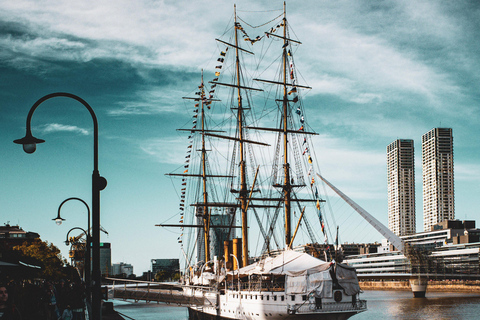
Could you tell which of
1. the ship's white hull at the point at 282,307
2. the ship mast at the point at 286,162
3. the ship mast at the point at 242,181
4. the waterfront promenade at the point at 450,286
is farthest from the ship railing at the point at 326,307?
the waterfront promenade at the point at 450,286

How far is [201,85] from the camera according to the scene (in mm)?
82000

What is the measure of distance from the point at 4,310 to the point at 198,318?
5048cm

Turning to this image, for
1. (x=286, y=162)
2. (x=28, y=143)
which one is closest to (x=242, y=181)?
(x=286, y=162)

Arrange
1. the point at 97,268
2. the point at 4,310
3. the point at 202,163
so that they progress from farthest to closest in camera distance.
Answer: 1. the point at 202,163
2. the point at 97,268
3. the point at 4,310

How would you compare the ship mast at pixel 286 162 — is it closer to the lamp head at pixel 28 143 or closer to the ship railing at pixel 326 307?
the ship railing at pixel 326 307

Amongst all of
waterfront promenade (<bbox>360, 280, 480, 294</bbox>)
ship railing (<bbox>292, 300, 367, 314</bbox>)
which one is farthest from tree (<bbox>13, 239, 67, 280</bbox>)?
waterfront promenade (<bbox>360, 280, 480, 294</bbox>)

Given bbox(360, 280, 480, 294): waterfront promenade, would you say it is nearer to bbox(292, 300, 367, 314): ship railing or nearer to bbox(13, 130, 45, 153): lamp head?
bbox(292, 300, 367, 314): ship railing

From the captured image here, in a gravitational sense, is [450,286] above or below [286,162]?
below

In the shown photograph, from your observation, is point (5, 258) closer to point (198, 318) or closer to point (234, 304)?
point (234, 304)

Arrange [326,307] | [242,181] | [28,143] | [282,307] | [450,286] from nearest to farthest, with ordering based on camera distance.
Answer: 1. [28,143]
2. [326,307]
3. [282,307]
4. [242,181]
5. [450,286]

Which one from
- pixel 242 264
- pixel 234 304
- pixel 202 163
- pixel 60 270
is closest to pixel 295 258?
pixel 234 304

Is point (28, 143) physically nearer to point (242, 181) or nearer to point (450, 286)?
point (242, 181)

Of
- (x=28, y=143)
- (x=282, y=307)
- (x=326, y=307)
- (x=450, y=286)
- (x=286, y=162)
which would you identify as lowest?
(x=450, y=286)

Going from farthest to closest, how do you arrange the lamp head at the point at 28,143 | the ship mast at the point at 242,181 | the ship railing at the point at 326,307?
the ship mast at the point at 242,181, the ship railing at the point at 326,307, the lamp head at the point at 28,143
